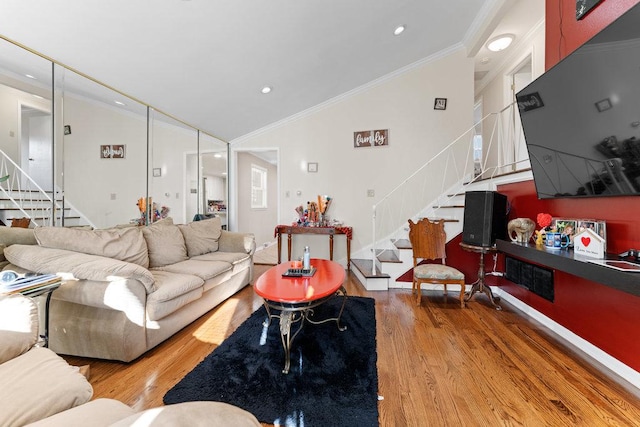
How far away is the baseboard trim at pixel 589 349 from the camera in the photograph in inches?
64.7

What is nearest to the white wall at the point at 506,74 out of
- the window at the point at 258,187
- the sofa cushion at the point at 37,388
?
the sofa cushion at the point at 37,388

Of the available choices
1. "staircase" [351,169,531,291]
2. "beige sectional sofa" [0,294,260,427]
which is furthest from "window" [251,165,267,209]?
"beige sectional sofa" [0,294,260,427]

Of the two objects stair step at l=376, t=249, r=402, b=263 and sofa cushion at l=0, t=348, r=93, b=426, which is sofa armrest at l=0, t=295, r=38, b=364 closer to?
sofa cushion at l=0, t=348, r=93, b=426

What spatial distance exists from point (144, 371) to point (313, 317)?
1340 mm

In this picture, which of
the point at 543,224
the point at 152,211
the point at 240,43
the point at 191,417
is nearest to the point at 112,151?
the point at 152,211

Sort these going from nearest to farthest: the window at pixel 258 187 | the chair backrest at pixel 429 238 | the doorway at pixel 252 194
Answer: the chair backrest at pixel 429 238
the doorway at pixel 252 194
the window at pixel 258 187

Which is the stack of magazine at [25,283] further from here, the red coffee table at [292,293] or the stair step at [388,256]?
the stair step at [388,256]

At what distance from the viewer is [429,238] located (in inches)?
121

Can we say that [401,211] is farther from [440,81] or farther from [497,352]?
[497,352]

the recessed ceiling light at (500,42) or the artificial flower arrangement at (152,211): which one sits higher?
the recessed ceiling light at (500,42)

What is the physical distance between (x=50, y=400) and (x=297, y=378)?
1170 millimetres

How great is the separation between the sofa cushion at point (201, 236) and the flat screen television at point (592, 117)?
3.58 metres

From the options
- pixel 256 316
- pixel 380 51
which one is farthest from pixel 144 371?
pixel 380 51

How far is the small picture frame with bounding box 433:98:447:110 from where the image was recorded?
430cm
